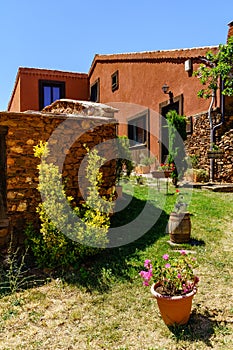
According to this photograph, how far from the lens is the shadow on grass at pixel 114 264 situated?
458 centimetres

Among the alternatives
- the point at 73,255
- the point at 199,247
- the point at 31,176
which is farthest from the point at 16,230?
the point at 199,247

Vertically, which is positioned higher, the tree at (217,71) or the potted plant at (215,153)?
the tree at (217,71)

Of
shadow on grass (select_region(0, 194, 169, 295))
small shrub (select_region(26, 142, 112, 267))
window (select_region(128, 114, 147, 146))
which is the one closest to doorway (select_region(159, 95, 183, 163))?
window (select_region(128, 114, 147, 146))

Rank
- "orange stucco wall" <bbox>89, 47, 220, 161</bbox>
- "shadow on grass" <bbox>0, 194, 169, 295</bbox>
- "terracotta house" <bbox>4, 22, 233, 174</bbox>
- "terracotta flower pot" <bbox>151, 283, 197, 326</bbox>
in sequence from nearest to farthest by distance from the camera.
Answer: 1. "terracotta flower pot" <bbox>151, 283, 197, 326</bbox>
2. "shadow on grass" <bbox>0, 194, 169, 295</bbox>
3. "terracotta house" <bbox>4, 22, 233, 174</bbox>
4. "orange stucco wall" <bbox>89, 47, 220, 161</bbox>

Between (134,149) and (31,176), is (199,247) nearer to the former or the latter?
(31,176)

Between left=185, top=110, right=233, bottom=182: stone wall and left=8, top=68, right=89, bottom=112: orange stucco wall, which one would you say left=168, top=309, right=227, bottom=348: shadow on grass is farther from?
left=8, top=68, right=89, bottom=112: orange stucco wall

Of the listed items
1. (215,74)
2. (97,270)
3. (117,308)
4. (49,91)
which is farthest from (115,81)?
(117,308)

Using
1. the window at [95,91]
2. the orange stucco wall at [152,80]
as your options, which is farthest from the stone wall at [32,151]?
the window at [95,91]

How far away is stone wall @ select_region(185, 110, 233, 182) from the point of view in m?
11.0

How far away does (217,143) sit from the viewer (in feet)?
36.9

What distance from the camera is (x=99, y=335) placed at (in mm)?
3438

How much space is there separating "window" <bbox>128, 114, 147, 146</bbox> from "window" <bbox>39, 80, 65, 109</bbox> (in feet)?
20.3

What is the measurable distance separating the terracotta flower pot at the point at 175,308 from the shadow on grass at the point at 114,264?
1082 millimetres

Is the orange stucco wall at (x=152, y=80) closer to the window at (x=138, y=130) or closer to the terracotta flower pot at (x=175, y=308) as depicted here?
the window at (x=138, y=130)
